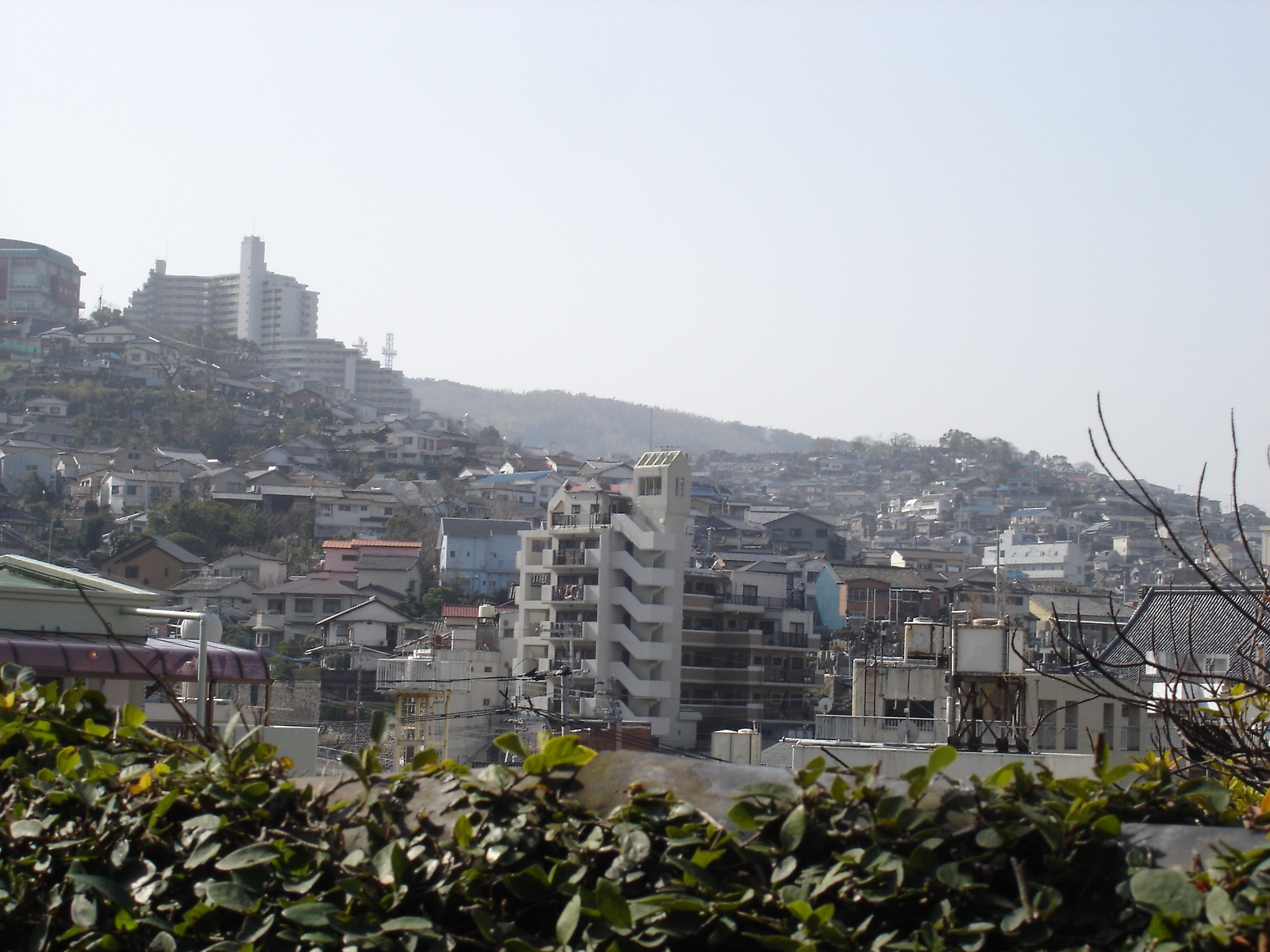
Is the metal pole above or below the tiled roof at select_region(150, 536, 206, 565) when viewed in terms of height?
above

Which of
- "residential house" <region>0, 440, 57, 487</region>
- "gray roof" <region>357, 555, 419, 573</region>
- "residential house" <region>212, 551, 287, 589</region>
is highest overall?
"residential house" <region>0, 440, 57, 487</region>

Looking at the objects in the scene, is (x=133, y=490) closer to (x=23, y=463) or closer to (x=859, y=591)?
(x=23, y=463)

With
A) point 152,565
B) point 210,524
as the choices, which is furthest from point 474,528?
point 152,565

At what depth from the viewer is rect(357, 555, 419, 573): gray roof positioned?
168 feet

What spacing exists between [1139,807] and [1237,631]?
2057cm

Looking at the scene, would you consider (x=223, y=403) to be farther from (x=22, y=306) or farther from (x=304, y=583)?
(x=304, y=583)

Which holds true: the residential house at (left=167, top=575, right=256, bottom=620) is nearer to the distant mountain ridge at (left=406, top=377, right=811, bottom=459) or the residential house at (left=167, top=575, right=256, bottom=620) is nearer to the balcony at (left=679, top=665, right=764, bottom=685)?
the balcony at (left=679, top=665, right=764, bottom=685)

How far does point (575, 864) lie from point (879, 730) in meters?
15.3

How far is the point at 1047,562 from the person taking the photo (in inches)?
3049

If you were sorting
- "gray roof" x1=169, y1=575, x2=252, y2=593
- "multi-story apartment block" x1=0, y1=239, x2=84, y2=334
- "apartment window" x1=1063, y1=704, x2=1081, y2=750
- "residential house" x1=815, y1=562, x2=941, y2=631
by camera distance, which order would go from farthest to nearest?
"multi-story apartment block" x1=0, y1=239, x2=84, y2=334
"residential house" x1=815, y1=562, x2=941, y2=631
"gray roof" x1=169, y1=575, x2=252, y2=593
"apartment window" x1=1063, y1=704, x2=1081, y2=750

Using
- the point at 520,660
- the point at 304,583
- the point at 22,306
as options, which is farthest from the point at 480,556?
the point at 22,306

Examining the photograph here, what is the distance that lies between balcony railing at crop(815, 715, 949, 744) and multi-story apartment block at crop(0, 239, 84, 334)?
92625 millimetres

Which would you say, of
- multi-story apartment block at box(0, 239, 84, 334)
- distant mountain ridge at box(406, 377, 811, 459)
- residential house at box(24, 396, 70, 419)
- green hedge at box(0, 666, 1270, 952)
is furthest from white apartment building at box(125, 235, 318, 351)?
green hedge at box(0, 666, 1270, 952)

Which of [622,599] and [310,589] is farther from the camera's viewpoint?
[310,589]
